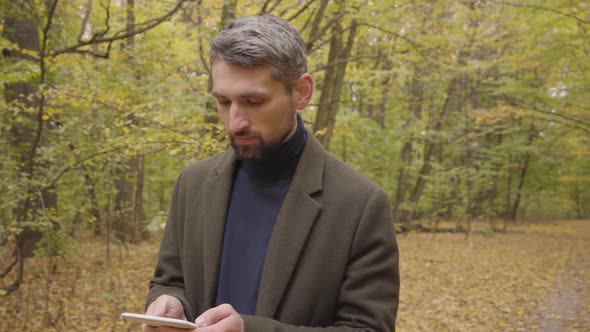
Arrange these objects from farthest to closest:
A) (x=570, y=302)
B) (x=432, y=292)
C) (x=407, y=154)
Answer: (x=407, y=154) < (x=432, y=292) < (x=570, y=302)

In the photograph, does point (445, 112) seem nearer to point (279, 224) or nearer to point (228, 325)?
point (279, 224)

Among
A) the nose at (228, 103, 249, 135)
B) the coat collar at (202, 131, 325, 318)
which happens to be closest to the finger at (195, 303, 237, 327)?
the coat collar at (202, 131, 325, 318)

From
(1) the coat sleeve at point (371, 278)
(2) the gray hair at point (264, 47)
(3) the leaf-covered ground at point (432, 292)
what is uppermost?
(2) the gray hair at point (264, 47)

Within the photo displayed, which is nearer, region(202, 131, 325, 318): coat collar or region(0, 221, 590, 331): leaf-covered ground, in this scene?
region(202, 131, 325, 318): coat collar

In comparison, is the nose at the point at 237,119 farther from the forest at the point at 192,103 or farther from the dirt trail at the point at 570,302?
the dirt trail at the point at 570,302

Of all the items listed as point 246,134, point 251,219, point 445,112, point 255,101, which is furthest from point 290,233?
point 445,112

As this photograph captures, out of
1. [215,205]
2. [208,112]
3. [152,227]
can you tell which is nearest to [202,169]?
[215,205]

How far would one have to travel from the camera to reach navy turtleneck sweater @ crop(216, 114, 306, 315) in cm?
179

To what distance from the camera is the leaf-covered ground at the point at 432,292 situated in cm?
759

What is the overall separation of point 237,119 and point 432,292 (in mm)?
9728

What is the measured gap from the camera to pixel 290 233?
1748 millimetres

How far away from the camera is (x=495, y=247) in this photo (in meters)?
17.4

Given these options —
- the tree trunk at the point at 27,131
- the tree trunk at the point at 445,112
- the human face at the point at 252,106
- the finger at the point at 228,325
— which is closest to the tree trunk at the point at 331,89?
the tree trunk at the point at 27,131

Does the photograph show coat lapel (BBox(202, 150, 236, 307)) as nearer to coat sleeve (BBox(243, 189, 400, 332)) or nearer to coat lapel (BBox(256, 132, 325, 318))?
coat lapel (BBox(256, 132, 325, 318))
